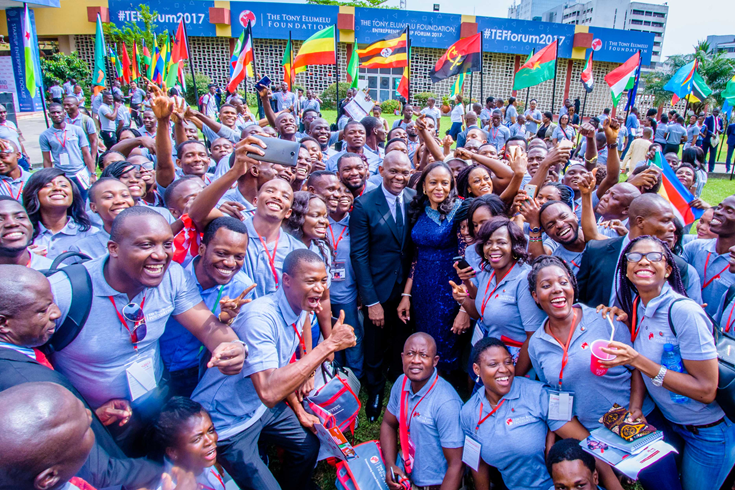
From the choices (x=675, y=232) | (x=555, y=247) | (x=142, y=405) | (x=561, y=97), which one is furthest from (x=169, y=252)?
(x=561, y=97)

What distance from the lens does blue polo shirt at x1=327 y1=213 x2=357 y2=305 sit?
374cm

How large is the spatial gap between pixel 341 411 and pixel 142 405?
1308 mm

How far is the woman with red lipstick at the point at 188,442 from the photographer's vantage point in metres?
2.25

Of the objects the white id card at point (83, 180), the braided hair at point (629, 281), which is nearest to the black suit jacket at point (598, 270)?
the braided hair at point (629, 281)

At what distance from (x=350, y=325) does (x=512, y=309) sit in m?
1.11

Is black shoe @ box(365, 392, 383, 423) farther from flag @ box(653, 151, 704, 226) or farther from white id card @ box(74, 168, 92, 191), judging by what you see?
white id card @ box(74, 168, 92, 191)

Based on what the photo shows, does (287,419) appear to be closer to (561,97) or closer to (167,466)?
(167,466)

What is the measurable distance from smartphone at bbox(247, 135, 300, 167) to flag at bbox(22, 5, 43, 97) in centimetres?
845

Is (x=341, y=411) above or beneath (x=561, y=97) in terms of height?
beneath

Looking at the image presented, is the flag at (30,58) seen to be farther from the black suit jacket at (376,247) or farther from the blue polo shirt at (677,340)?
the blue polo shirt at (677,340)

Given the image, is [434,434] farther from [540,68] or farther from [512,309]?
[540,68]

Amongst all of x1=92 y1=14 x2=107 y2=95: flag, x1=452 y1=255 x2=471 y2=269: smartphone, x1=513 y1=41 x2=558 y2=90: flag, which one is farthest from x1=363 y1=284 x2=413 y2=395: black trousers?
x1=92 y1=14 x2=107 y2=95: flag

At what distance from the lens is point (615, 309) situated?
2537 mm

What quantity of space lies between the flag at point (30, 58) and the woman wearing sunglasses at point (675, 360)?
34.4 ft
